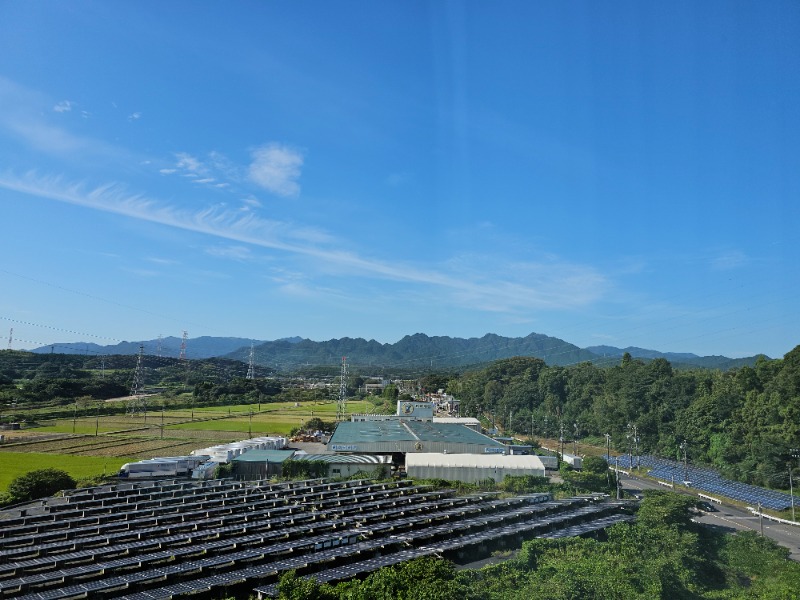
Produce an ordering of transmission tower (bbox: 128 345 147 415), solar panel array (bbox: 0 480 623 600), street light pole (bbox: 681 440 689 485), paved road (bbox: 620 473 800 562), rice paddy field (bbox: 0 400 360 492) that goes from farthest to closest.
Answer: transmission tower (bbox: 128 345 147 415)
street light pole (bbox: 681 440 689 485)
rice paddy field (bbox: 0 400 360 492)
paved road (bbox: 620 473 800 562)
solar panel array (bbox: 0 480 623 600)

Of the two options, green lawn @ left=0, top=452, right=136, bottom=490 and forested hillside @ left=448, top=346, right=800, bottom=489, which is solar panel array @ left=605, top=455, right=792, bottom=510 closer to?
forested hillside @ left=448, top=346, right=800, bottom=489

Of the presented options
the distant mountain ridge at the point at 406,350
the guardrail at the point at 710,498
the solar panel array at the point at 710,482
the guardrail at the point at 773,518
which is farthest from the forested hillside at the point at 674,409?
the distant mountain ridge at the point at 406,350

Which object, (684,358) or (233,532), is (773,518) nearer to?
(233,532)

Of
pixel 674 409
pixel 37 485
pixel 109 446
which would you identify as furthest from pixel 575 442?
pixel 37 485

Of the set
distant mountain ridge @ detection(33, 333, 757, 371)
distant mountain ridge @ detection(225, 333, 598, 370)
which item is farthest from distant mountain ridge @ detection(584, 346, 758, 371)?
distant mountain ridge @ detection(225, 333, 598, 370)

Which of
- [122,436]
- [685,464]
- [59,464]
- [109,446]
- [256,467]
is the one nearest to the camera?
[59,464]

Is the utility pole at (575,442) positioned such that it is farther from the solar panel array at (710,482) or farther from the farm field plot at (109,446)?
the farm field plot at (109,446)

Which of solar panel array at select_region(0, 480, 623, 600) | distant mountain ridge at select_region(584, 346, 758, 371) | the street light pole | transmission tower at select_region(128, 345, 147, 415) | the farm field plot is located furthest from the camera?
distant mountain ridge at select_region(584, 346, 758, 371)
